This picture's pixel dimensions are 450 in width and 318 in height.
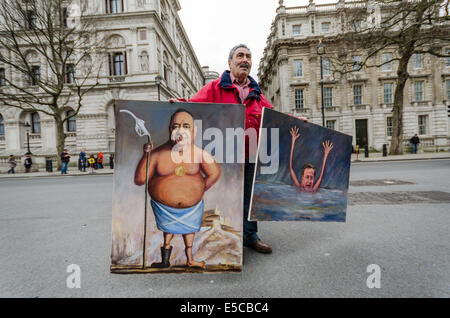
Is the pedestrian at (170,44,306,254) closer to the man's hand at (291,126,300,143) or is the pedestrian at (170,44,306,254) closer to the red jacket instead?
the red jacket

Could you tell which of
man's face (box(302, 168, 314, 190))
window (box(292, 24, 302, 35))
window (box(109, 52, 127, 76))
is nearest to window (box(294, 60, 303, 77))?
window (box(292, 24, 302, 35))

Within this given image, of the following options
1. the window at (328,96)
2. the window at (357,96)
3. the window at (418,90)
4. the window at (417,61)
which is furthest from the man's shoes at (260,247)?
the window at (417,61)

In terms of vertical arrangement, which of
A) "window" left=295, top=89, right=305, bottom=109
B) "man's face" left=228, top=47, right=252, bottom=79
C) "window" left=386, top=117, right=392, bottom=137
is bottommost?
"man's face" left=228, top=47, right=252, bottom=79

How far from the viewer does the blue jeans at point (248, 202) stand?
260 centimetres

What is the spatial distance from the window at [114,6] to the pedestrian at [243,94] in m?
30.0

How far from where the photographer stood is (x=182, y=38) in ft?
137

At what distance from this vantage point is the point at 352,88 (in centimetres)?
2883

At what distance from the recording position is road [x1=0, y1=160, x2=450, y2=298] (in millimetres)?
A: 1877

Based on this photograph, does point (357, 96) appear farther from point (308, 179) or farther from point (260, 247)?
point (260, 247)

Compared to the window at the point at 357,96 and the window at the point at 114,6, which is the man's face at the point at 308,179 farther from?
the window at the point at 357,96

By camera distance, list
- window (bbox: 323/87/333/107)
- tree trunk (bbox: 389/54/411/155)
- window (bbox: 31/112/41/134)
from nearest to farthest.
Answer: tree trunk (bbox: 389/54/411/155) < window (bbox: 31/112/41/134) < window (bbox: 323/87/333/107)

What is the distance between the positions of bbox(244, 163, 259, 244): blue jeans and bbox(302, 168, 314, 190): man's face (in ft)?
1.88
